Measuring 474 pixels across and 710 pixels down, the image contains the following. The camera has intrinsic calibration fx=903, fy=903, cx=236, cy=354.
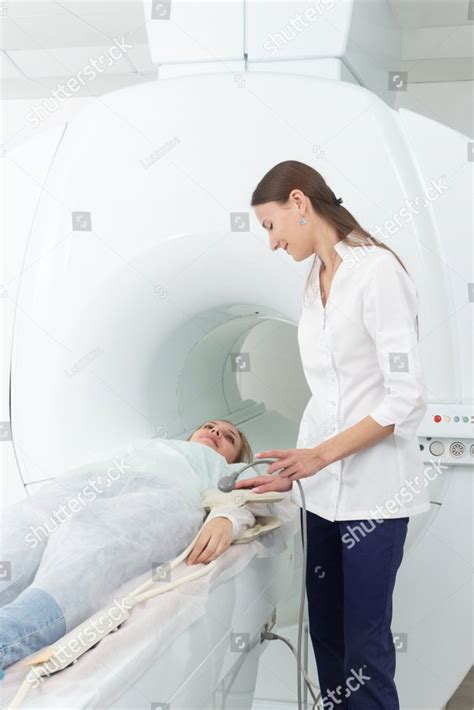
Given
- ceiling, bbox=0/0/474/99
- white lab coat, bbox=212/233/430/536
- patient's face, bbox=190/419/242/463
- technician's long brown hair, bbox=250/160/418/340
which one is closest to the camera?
white lab coat, bbox=212/233/430/536

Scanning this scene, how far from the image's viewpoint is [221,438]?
247 cm

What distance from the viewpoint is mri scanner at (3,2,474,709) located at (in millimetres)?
2189

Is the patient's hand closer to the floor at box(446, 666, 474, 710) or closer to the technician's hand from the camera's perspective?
the technician's hand

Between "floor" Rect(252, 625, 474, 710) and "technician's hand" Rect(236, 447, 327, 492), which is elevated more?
"technician's hand" Rect(236, 447, 327, 492)

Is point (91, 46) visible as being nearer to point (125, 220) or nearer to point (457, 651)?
point (125, 220)

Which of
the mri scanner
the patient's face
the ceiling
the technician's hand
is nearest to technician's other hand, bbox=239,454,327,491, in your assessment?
the technician's hand

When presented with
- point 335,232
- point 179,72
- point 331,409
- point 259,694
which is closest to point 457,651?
point 259,694

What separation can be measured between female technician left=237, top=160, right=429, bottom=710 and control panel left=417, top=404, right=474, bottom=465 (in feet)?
1.54

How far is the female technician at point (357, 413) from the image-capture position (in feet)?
5.28

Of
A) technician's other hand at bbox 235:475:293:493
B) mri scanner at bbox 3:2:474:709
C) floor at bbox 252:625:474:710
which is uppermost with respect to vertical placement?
mri scanner at bbox 3:2:474:709

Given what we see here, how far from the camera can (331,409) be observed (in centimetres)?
172

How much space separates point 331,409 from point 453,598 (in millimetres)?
830

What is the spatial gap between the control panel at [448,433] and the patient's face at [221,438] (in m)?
0.54

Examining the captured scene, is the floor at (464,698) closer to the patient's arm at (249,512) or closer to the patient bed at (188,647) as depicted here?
the patient bed at (188,647)
